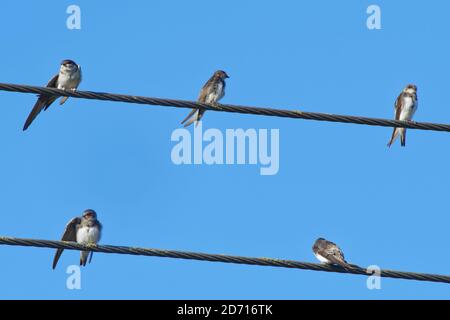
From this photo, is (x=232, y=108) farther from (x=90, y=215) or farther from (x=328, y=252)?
(x=90, y=215)

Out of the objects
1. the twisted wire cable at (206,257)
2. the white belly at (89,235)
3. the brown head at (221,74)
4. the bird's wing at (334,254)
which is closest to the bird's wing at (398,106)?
the brown head at (221,74)

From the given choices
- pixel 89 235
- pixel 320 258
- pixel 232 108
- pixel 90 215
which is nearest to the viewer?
pixel 232 108

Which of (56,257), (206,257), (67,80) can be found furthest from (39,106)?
(206,257)

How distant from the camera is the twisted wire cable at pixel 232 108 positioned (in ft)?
36.1

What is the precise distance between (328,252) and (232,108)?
106 inches

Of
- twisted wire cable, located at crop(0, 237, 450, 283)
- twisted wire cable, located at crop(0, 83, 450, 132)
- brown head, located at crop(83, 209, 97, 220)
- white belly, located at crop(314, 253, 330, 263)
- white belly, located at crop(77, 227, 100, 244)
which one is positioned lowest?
twisted wire cable, located at crop(0, 237, 450, 283)

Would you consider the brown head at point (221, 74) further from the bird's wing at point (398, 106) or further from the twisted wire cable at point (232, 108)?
the twisted wire cable at point (232, 108)

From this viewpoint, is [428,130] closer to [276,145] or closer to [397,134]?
[276,145]

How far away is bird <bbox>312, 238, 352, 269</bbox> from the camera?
12.8m

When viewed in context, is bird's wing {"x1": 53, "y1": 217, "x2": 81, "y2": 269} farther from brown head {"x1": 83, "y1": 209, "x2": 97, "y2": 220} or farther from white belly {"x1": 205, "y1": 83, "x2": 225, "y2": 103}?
white belly {"x1": 205, "y1": 83, "x2": 225, "y2": 103}

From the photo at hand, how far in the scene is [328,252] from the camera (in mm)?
13492

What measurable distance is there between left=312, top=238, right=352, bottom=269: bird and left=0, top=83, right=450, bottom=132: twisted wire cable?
145 centimetres

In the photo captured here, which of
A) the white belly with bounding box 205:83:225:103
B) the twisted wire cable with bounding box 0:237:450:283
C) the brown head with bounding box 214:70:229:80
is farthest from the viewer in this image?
the brown head with bounding box 214:70:229:80

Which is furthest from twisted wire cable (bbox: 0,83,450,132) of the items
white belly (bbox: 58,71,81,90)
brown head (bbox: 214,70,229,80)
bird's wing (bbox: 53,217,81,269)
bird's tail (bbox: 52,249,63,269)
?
brown head (bbox: 214,70,229,80)
